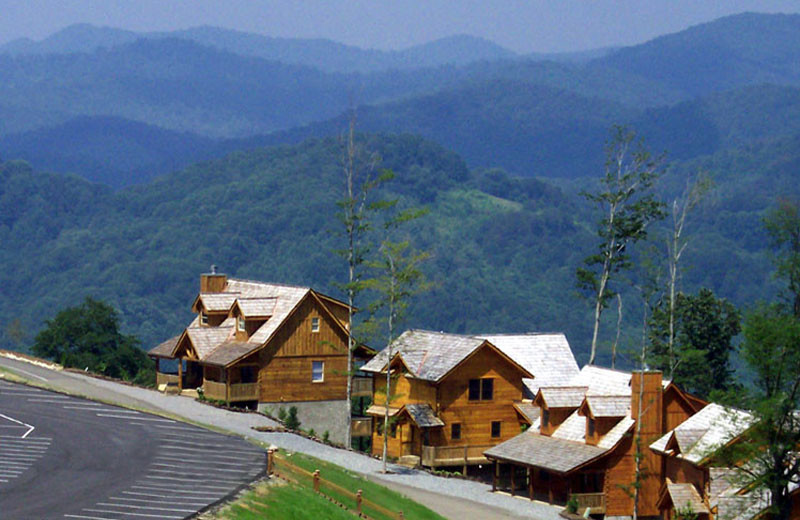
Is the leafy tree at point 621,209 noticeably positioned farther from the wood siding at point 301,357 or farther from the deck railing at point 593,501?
the deck railing at point 593,501

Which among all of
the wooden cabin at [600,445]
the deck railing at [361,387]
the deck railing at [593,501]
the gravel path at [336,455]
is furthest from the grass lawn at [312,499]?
the deck railing at [361,387]

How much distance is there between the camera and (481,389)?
7706 centimetres

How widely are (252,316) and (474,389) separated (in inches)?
622

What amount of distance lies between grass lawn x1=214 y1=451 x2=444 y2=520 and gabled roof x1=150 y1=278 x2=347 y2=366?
19463 millimetres

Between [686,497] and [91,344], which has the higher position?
[91,344]

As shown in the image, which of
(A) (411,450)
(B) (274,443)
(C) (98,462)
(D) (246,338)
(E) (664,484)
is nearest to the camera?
(C) (98,462)

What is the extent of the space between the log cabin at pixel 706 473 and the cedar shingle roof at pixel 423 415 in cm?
1477

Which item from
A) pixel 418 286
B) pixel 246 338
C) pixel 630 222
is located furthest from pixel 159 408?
pixel 630 222

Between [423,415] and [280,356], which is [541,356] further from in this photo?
[280,356]

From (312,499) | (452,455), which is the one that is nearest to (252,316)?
(452,455)

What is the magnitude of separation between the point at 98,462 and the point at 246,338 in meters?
34.3

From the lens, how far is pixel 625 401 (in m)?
66.4

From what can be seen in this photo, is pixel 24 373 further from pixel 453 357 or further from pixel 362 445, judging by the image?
pixel 453 357

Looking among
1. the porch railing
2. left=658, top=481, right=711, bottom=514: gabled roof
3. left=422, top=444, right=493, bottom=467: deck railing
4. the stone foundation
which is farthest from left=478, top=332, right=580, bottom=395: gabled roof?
the porch railing
